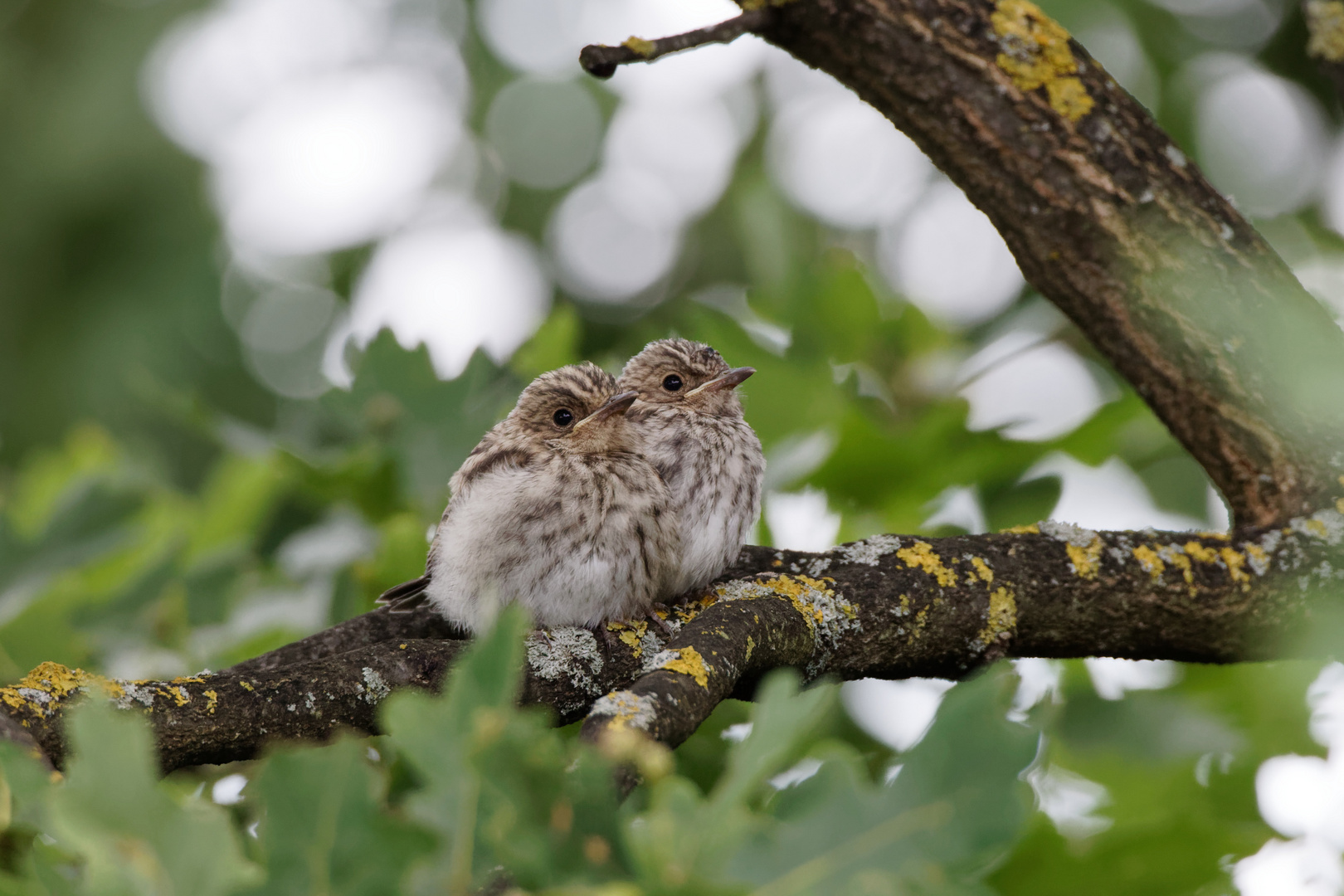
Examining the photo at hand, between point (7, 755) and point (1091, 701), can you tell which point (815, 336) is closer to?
point (1091, 701)

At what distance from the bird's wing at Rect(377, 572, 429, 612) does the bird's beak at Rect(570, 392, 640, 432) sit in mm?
659

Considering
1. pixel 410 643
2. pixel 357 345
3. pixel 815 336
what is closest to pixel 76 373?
pixel 357 345

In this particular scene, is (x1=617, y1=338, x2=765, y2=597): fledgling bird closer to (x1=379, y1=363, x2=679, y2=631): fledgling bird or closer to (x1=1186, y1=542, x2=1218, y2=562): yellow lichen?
(x1=379, y1=363, x2=679, y2=631): fledgling bird

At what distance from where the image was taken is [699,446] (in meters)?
3.72

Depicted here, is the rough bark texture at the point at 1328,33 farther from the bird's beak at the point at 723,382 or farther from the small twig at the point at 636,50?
the bird's beak at the point at 723,382

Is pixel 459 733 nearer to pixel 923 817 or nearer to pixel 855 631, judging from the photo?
pixel 923 817

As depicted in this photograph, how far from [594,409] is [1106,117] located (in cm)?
159

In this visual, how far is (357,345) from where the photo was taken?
3.35 m

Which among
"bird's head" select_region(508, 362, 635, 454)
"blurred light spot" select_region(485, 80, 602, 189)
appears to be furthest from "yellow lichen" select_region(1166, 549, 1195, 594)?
"blurred light spot" select_region(485, 80, 602, 189)

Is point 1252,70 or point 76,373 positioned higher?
point 1252,70

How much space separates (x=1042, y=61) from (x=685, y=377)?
1.88 metres

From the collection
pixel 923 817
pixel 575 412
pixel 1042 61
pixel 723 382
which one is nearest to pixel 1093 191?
Answer: pixel 1042 61

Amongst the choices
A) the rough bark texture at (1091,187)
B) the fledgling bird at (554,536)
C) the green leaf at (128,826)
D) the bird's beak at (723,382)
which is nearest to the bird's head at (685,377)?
the bird's beak at (723,382)

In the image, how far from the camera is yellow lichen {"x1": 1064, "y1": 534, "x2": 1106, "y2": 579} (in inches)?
96.8
